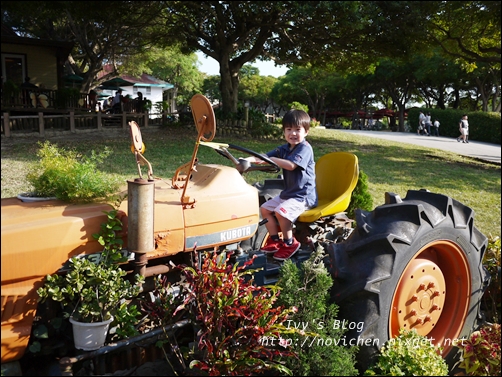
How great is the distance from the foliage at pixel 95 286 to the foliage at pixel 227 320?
0.22 metres

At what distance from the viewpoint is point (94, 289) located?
6.69 feet

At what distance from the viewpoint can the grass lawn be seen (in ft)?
24.1

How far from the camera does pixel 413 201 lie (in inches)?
109

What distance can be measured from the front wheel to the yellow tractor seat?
39 centimetres

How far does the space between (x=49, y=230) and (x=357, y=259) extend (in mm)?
1604

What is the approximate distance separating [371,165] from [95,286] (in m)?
9.83

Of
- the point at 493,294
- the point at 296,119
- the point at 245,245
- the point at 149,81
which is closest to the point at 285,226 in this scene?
the point at 245,245

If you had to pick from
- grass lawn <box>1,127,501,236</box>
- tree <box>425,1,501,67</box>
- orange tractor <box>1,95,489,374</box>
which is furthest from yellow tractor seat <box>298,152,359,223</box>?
tree <box>425,1,501,67</box>

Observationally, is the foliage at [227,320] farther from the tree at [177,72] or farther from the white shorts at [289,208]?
the tree at [177,72]

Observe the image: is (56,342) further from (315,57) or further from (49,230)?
(315,57)

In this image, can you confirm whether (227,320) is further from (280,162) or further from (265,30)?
(265,30)

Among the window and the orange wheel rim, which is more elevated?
the window

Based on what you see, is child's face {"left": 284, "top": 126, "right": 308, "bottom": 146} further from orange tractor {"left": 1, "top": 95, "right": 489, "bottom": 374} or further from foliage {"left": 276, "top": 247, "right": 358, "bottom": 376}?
foliage {"left": 276, "top": 247, "right": 358, "bottom": 376}

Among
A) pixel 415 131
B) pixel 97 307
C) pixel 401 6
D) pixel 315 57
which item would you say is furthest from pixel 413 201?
pixel 415 131
